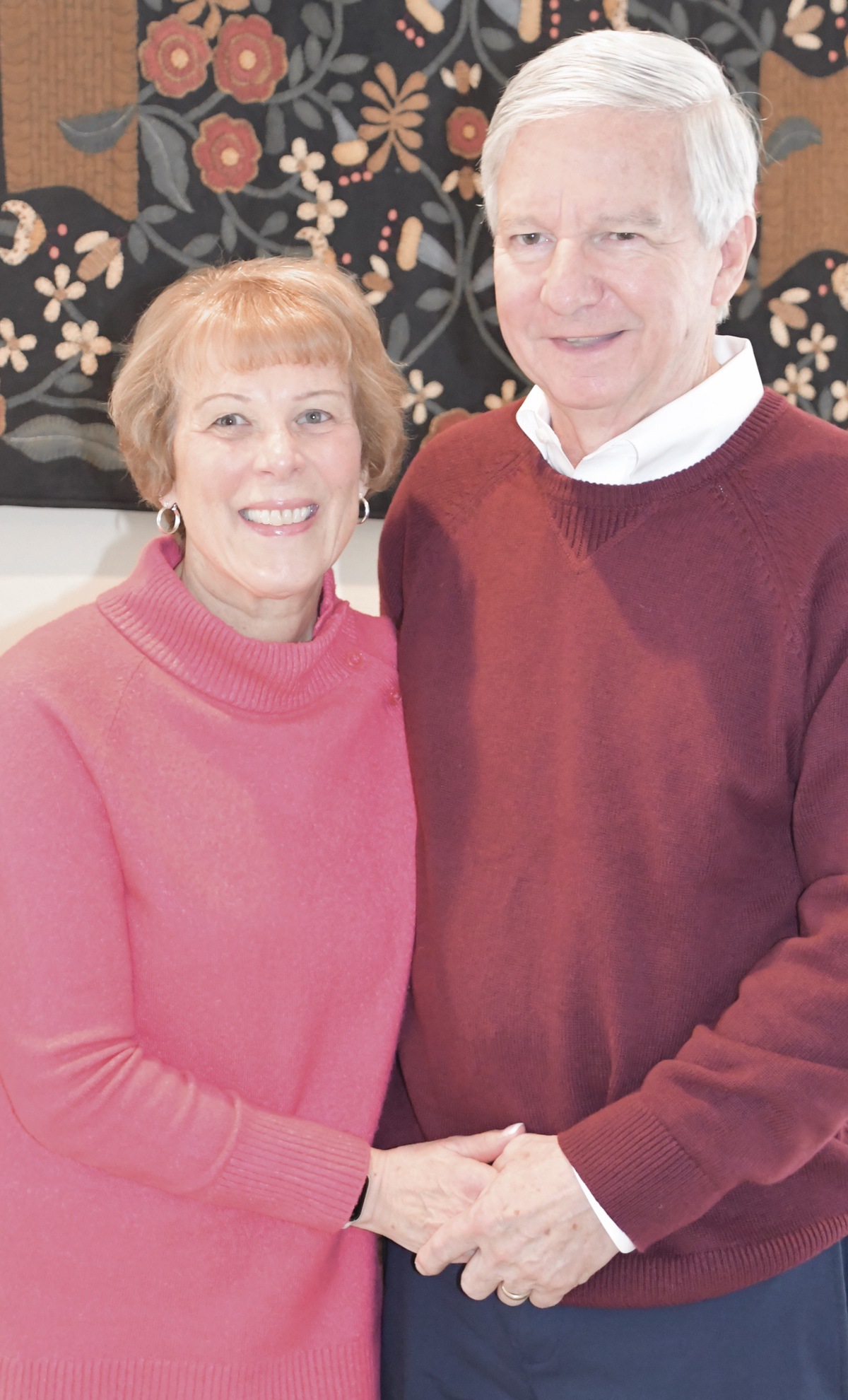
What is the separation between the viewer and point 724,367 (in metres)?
1.38

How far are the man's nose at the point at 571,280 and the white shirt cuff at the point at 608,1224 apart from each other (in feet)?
2.78

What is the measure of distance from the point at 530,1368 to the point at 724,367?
105cm

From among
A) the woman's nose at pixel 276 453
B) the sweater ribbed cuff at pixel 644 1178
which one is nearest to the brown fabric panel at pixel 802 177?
the woman's nose at pixel 276 453

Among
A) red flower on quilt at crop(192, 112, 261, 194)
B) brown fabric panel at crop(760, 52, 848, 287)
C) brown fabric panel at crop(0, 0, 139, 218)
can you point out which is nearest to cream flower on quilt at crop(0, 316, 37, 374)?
brown fabric panel at crop(0, 0, 139, 218)

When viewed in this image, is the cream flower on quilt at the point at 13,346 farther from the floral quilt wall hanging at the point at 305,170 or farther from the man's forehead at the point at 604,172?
the man's forehead at the point at 604,172

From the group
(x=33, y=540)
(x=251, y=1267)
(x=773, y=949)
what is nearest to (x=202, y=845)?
(x=251, y=1267)

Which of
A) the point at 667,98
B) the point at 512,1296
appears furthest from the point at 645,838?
the point at 667,98

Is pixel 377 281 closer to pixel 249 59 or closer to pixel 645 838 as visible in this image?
pixel 249 59

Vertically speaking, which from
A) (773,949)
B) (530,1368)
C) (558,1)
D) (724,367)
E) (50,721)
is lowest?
(530,1368)

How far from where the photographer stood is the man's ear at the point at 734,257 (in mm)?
1373

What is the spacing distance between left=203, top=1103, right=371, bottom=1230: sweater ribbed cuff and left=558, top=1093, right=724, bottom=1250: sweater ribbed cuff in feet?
0.79

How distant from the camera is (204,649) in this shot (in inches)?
53.9

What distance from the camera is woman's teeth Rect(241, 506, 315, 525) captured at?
1402 millimetres

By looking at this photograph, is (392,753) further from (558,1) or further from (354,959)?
(558,1)
